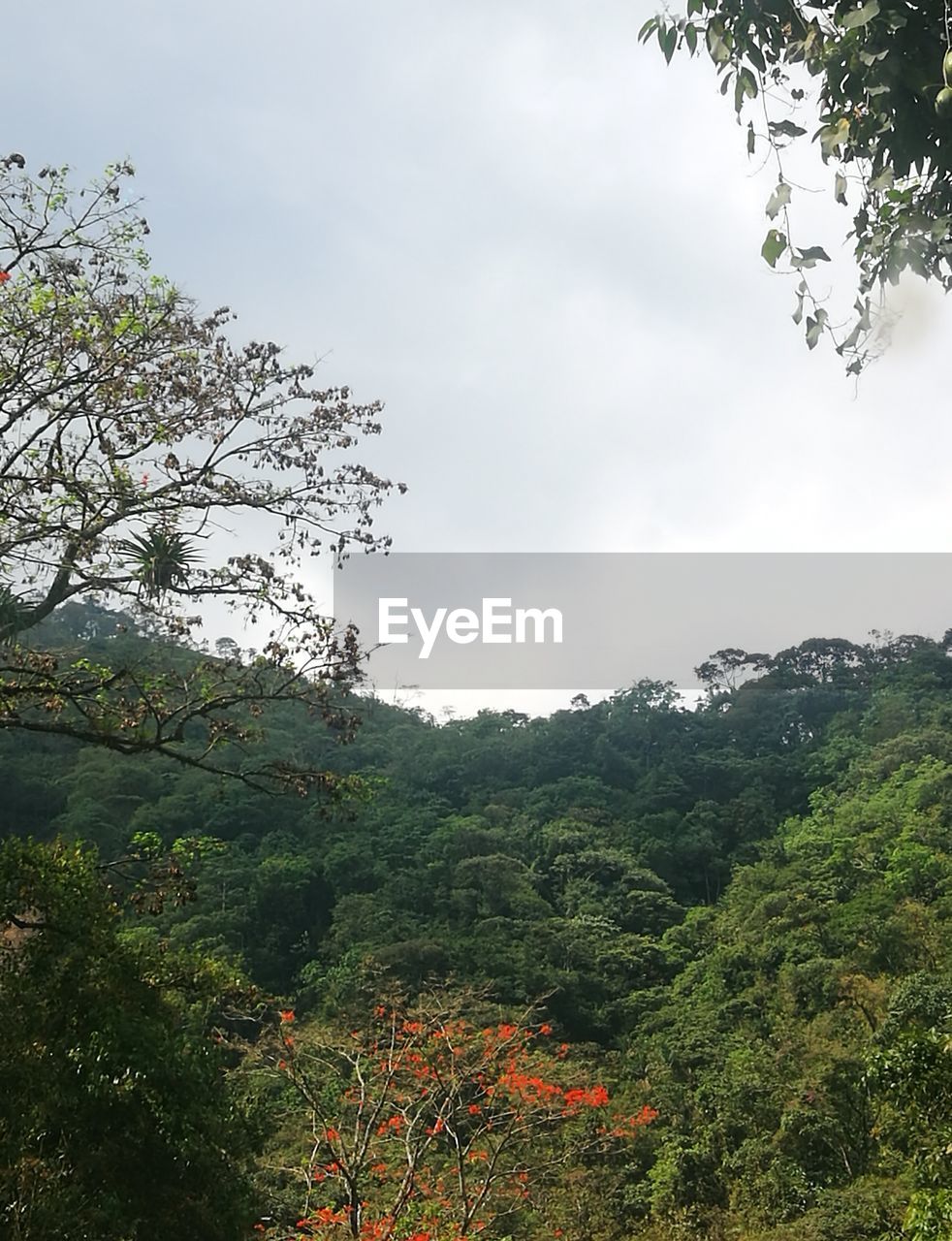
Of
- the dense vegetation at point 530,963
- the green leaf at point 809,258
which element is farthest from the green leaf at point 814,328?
the dense vegetation at point 530,963

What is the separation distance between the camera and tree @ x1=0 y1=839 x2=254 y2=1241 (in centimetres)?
406

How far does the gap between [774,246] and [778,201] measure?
0.10m

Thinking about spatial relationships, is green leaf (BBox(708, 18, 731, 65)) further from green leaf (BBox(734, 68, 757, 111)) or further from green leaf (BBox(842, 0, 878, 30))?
green leaf (BBox(842, 0, 878, 30))

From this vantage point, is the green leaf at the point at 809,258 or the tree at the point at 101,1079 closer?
the green leaf at the point at 809,258

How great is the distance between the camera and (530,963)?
21000 mm

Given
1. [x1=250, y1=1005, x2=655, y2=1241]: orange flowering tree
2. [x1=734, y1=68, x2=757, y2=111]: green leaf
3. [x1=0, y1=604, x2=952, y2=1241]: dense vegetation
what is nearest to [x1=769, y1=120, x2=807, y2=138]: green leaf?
[x1=734, y1=68, x2=757, y2=111]: green leaf

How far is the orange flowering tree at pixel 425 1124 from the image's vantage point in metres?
7.50

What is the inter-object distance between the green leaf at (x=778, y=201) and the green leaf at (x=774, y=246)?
0.04 meters

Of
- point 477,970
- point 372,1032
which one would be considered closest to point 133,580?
point 372,1032

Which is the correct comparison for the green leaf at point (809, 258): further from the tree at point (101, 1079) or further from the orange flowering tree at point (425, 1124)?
the orange flowering tree at point (425, 1124)

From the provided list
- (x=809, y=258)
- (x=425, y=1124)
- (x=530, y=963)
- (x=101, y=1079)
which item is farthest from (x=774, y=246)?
(x=530, y=963)

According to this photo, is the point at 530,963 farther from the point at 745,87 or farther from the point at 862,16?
the point at 862,16

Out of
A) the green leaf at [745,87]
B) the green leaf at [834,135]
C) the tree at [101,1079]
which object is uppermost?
the green leaf at [745,87]

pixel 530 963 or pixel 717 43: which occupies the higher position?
pixel 717 43
